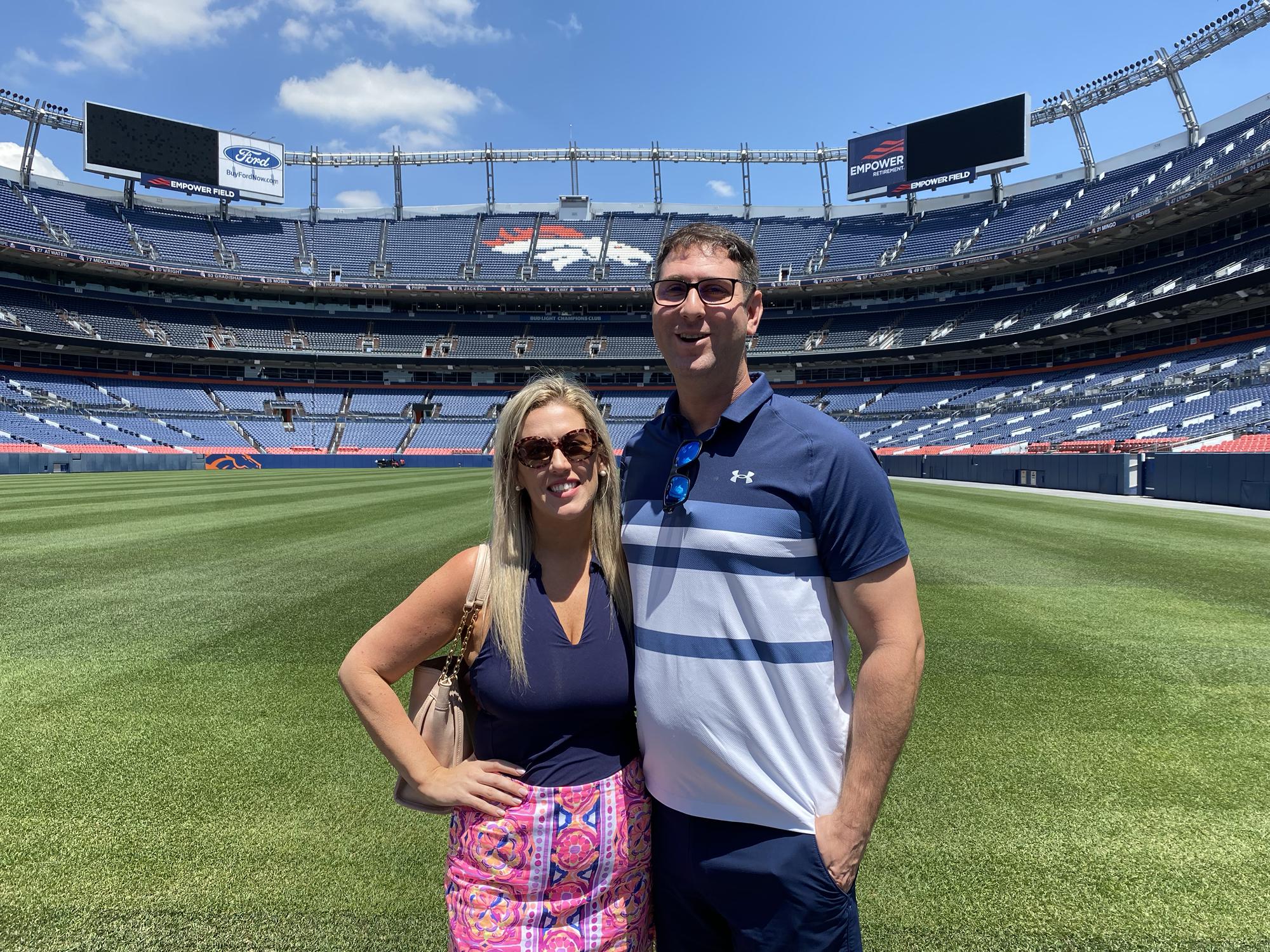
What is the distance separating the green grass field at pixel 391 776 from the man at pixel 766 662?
1.24m

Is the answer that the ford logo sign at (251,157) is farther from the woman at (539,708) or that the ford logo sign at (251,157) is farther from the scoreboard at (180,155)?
the woman at (539,708)

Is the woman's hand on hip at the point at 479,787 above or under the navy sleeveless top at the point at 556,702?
under

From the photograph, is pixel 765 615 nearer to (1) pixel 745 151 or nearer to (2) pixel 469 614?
(2) pixel 469 614

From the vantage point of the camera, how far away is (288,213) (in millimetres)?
69875

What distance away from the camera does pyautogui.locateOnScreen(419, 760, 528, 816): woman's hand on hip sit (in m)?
1.99

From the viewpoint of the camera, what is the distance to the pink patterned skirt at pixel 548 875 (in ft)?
6.35

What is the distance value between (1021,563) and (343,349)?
64.1m

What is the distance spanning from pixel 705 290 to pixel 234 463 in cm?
5666

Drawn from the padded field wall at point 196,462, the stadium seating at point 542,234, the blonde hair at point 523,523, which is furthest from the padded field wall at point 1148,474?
the padded field wall at point 196,462

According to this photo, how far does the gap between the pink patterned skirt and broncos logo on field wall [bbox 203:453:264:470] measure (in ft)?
181

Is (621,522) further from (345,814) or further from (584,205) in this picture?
(584,205)

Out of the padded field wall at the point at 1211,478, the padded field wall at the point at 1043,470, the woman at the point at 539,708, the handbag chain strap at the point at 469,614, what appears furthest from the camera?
the padded field wall at the point at 1043,470

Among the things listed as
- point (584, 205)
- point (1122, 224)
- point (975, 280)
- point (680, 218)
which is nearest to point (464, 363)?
point (584, 205)

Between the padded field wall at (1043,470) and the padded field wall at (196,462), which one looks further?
the padded field wall at (196,462)
